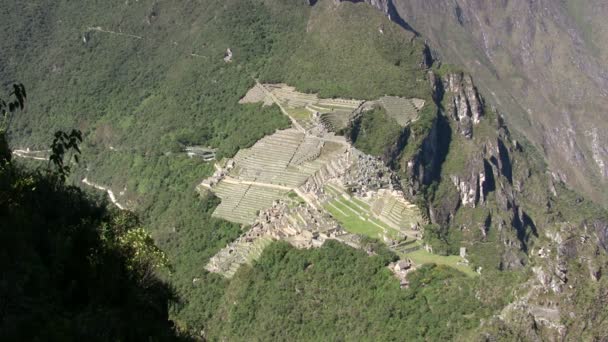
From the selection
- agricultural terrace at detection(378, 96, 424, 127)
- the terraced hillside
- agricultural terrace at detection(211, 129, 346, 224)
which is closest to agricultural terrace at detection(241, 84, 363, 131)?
the terraced hillside

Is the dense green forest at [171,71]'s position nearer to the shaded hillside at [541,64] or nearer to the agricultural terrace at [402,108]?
the agricultural terrace at [402,108]

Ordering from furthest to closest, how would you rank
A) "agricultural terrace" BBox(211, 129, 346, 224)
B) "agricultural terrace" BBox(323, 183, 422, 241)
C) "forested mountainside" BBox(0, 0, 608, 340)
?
"agricultural terrace" BBox(211, 129, 346, 224) < "agricultural terrace" BBox(323, 183, 422, 241) < "forested mountainside" BBox(0, 0, 608, 340)

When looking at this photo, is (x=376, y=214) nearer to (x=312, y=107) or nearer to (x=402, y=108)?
(x=312, y=107)

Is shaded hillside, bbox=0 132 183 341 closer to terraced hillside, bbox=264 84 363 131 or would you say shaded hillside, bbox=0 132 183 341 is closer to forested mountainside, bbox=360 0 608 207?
terraced hillside, bbox=264 84 363 131

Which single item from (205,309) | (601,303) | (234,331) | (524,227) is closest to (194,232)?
(205,309)

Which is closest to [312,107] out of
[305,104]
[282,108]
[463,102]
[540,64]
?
[305,104]

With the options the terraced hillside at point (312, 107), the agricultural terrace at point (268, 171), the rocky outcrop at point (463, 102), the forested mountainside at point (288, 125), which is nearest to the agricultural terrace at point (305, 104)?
the terraced hillside at point (312, 107)
